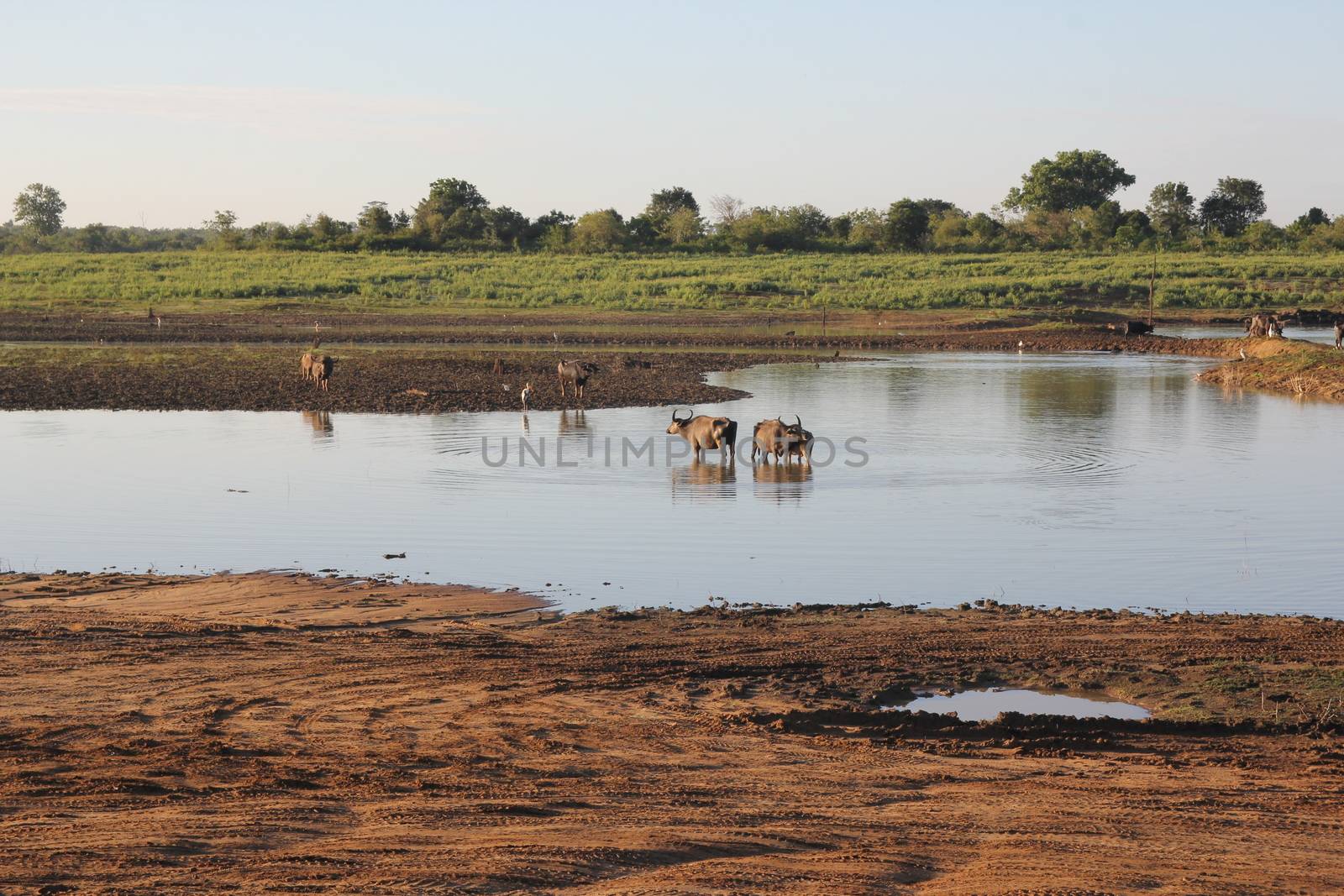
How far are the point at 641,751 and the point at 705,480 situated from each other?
35.1ft

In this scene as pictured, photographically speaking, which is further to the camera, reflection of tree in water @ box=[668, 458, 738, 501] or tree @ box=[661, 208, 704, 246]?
tree @ box=[661, 208, 704, 246]

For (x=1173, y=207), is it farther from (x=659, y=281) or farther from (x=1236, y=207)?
(x=659, y=281)

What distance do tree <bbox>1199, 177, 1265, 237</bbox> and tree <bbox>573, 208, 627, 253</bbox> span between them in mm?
48240

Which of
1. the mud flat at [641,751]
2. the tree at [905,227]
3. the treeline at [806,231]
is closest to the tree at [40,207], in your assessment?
the treeline at [806,231]

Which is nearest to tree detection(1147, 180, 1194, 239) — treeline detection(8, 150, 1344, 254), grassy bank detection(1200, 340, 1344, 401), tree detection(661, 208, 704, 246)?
treeline detection(8, 150, 1344, 254)

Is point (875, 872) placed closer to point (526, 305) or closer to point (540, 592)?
point (540, 592)

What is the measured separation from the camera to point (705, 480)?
1781cm

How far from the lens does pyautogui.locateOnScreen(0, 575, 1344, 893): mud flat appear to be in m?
5.52

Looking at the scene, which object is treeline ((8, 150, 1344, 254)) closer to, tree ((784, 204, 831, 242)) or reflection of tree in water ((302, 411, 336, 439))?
tree ((784, 204, 831, 242))

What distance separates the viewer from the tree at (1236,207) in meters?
109

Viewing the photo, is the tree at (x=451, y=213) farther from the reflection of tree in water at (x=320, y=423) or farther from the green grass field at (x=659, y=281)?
the reflection of tree in water at (x=320, y=423)

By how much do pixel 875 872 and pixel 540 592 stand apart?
636cm

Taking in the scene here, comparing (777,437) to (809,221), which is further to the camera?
(809,221)

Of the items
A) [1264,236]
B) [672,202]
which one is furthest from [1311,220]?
[672,202]
